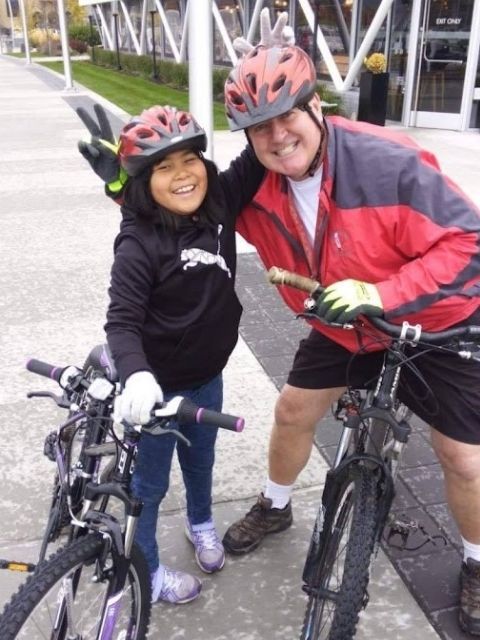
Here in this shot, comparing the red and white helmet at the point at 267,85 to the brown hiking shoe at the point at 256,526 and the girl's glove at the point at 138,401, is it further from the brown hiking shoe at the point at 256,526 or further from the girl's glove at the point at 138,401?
the brown hiking shoe at the point at 256,526

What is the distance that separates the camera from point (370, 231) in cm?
215

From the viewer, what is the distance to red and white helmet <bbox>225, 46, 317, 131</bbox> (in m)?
2.08

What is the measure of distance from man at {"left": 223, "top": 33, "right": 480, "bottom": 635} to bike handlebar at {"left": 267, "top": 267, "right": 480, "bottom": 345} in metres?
0.05

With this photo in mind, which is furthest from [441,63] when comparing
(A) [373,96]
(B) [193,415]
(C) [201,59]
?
(B) [193,415]

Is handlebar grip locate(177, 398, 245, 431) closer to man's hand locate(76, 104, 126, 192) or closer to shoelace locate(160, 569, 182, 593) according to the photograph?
man's hand locate(76, 104, 126, 192)

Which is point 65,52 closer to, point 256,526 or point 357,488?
point 256,526

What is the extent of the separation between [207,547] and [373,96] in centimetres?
944

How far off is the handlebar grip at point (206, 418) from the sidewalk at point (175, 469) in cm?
114

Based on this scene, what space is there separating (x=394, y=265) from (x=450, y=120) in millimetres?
12272

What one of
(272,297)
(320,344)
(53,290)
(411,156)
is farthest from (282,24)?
(53,290)

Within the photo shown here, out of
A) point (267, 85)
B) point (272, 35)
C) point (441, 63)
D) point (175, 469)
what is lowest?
point (175, 469)

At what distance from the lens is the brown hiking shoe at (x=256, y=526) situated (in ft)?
9.38

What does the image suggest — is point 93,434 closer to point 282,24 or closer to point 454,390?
point 454,390

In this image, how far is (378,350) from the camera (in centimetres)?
247
